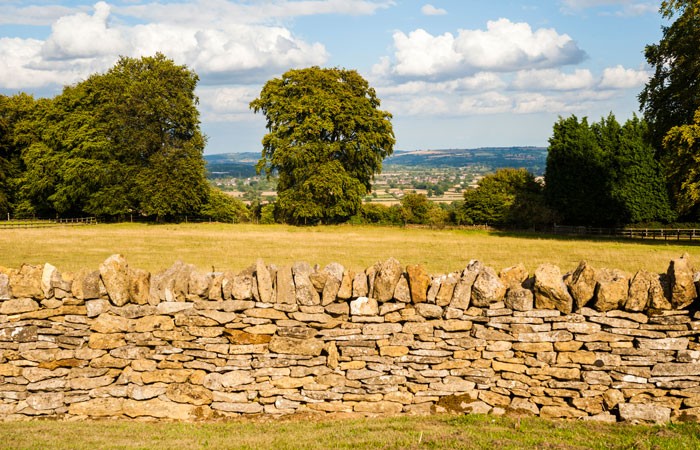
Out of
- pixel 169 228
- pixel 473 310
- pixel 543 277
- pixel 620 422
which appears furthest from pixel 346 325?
pixel 169 228

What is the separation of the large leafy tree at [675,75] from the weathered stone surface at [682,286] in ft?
79.9

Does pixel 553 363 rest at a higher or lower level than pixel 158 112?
lower

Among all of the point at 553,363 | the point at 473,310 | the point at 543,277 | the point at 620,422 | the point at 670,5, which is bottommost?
the point at 620,422

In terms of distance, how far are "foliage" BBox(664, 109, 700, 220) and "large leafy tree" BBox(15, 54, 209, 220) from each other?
3371 cm

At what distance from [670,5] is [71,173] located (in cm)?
4167

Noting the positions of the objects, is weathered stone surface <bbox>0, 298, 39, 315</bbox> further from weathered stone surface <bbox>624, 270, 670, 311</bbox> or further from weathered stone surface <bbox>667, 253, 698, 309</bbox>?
weathered stone surface <bbox>667, 253, 698, 309</bbox>

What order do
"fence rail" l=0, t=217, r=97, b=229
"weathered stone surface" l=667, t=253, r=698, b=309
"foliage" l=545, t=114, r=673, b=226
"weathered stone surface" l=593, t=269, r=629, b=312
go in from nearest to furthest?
1. "weathered stone surface" l=667, t=253, r=698, b=309
2. "weathered stone surface" l=593, t=269, r=629, b=312
3. "fence rail" l=0, t=217, r=97, b=229
4. "foliage" l=545, t=114, r=673, b=226

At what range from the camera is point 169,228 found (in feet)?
138

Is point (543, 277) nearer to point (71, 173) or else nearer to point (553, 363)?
point (553, 363)

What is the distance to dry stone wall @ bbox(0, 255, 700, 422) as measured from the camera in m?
8.02

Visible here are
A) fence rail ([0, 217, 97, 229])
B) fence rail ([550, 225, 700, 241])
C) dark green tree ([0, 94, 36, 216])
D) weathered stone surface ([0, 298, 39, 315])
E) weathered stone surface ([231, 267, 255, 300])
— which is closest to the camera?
weathered stone surface ([231, 267, 255, 300])

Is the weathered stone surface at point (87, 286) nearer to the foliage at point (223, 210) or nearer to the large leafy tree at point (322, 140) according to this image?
the large leafy tree at point (322, 140)

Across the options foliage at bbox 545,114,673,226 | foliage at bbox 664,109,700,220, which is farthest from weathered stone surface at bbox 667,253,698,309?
foliage at bbox 545,114,673,226

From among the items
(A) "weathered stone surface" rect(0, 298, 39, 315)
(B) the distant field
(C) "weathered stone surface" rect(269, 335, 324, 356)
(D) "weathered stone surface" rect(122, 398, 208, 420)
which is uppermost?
(A) "weathered stone surface" rect(0, 298, 39, 315)
